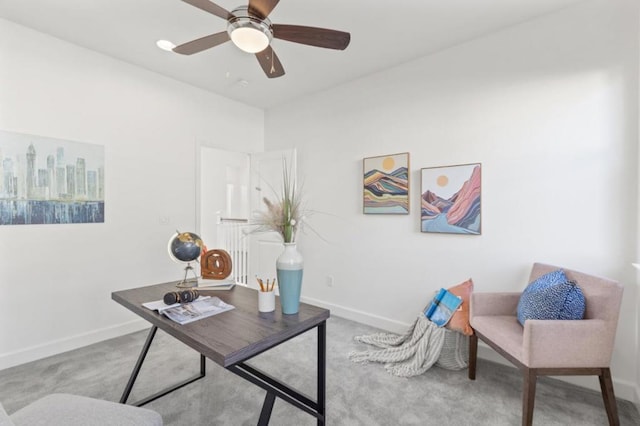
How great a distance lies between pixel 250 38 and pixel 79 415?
6.42ft

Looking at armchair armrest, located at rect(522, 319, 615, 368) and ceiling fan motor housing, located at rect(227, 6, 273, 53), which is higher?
ceiling fan motor housing, located at rect(227, 6, 273, 53)

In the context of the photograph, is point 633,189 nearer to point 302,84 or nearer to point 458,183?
point 458,183

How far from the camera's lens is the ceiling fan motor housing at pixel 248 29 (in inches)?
66.4

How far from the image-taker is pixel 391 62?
299 centimetres

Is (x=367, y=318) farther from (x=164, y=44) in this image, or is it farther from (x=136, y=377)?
(x=164, y=44)

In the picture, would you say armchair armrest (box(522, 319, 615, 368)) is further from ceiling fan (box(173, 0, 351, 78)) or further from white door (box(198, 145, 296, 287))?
white door (box(198, 145, 296, 287))

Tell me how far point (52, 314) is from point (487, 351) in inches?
148

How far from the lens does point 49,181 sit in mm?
2537

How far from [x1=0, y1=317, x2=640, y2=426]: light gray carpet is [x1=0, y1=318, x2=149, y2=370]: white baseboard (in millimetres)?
75

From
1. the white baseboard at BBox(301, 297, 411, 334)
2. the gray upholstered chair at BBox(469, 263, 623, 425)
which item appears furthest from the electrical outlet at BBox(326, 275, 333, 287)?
the gray upholstered chair at BBox(469, 263, 623, 425)

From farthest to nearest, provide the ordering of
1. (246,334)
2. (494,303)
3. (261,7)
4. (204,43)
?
(494,303) → (204,43) → (261,7) → (246,334)

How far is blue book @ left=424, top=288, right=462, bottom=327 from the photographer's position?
7.89 feet

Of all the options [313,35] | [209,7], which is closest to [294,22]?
[313,35]

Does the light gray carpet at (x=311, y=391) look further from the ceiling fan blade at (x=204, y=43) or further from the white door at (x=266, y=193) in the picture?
the ceiling fan blade at (x=204, y=43)
